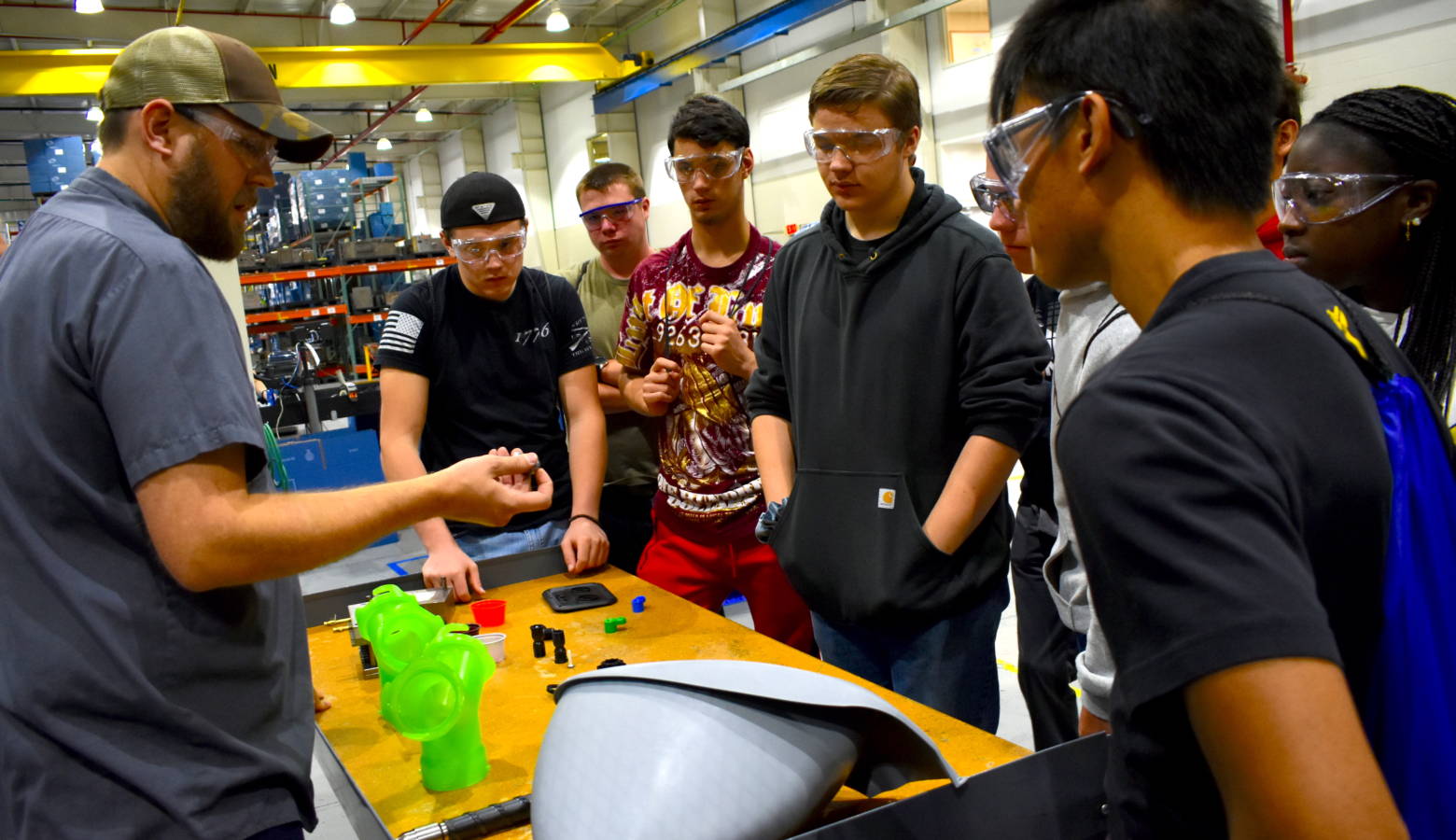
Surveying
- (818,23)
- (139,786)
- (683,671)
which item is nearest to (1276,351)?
(683,671)

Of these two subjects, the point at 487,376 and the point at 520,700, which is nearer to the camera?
the point at 520,700

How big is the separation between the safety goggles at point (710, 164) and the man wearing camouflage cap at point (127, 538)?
138 cm

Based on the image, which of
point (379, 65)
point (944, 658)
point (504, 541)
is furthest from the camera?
point (379, 65)

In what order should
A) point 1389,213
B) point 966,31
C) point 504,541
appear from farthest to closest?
point 966,31 → point 504,541 → point 1389,213

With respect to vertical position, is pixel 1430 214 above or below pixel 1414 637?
above

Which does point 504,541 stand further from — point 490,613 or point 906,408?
point 906,408

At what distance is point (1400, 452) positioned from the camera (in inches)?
26.2

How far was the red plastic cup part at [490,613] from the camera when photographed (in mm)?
1994

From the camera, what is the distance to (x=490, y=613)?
200 centimetres

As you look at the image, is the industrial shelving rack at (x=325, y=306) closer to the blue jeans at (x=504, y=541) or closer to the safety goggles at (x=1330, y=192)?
the blue jeans at (x=504, y=541)

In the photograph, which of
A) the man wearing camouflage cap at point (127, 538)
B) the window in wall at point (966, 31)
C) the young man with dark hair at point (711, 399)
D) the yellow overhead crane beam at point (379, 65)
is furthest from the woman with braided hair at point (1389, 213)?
the yellow overhead crane beam at point (379, 65)

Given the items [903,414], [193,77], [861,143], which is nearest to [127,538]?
[193,77]

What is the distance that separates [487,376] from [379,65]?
8.90 meters

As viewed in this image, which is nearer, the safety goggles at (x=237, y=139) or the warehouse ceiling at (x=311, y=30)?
the safety goggles at (x=237, y=139)
